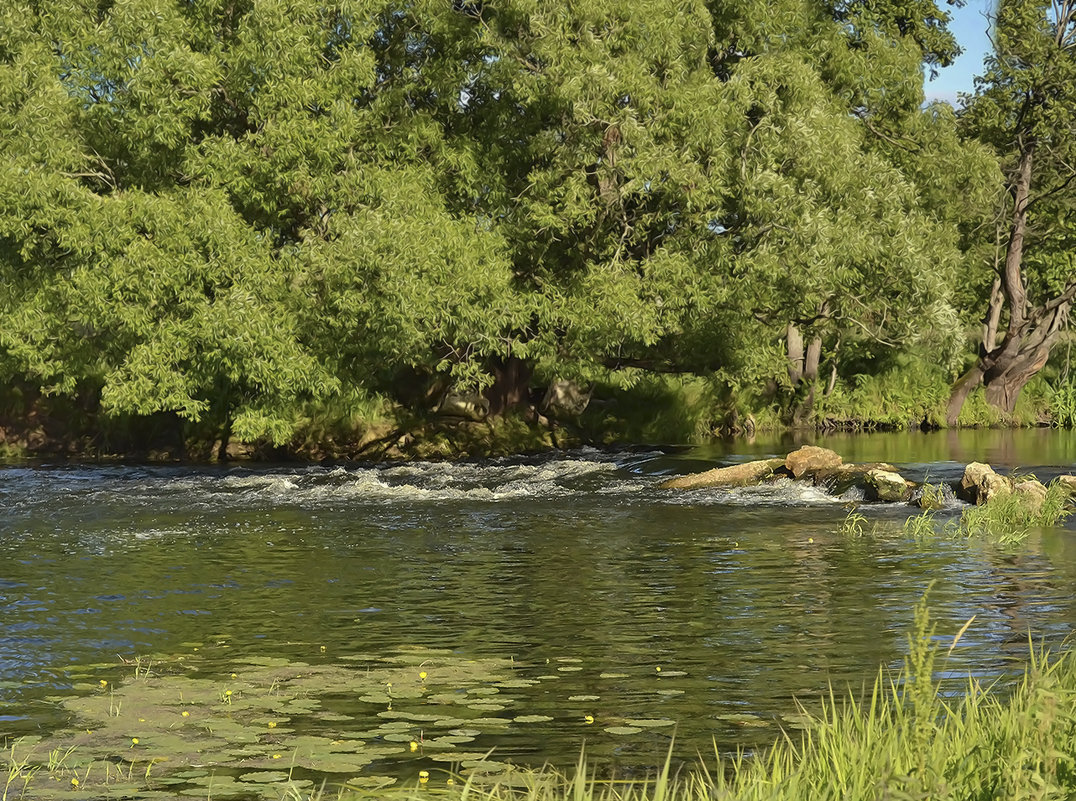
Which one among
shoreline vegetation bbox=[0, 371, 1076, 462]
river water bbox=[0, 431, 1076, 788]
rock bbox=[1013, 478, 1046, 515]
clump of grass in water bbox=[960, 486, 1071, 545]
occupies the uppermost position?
shoreline vegetation bbox=[0, 371, 1076, 462]

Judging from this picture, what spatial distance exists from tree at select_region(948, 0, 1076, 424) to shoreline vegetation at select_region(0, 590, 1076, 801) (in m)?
37.9

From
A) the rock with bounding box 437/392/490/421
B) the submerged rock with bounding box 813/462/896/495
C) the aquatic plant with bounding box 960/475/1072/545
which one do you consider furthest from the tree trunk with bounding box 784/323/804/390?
the aquatic plant with bounding box 960/475/1072/545

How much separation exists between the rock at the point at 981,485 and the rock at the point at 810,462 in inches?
147

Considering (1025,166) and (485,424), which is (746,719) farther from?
(1025,166)

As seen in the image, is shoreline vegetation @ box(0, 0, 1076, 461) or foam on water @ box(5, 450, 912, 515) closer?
foam on water @ box(5, 450, 912, 515)

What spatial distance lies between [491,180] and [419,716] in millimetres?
27428

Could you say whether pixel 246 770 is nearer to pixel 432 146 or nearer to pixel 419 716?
pixel 419 716

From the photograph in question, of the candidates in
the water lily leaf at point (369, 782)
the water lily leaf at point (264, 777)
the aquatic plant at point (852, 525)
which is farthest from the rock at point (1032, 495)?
the water lily leaf at point (264, 777)

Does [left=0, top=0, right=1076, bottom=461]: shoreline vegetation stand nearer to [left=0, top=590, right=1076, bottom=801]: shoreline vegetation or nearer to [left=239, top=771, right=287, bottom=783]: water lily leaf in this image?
[left=0, top=590, right=1076, bottom=801]: shoreline vegetation

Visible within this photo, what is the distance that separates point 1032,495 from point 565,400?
21.7 metres

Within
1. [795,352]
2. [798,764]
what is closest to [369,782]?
[798,764]

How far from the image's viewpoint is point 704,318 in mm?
36688

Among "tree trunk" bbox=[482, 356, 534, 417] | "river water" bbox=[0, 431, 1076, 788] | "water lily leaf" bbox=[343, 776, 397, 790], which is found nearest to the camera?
"water lily leaf" bbox=[343, 776, 397, 790]

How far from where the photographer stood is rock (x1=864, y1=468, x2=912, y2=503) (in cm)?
2611
